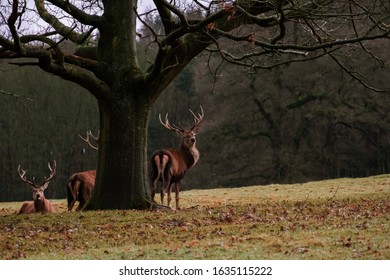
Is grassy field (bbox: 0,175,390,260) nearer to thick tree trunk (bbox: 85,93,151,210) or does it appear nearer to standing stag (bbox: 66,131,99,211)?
thick tree trunk (bbox: 85,93,151,210)

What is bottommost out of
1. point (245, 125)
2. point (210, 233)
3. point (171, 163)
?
point (210, 233)

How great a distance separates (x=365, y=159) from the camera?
42.2m

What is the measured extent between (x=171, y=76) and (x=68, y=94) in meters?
25.2

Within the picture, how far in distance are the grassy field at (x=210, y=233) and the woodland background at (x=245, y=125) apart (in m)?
23.4

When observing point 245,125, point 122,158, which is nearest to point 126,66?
point 122,158

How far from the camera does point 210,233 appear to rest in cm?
1317

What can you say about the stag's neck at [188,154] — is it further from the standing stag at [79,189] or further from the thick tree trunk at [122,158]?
the thick tree trunk at [122,158]

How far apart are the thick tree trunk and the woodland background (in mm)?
22106

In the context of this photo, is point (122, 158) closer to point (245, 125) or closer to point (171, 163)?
point (171, 163)

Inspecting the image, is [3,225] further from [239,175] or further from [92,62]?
[239,175]

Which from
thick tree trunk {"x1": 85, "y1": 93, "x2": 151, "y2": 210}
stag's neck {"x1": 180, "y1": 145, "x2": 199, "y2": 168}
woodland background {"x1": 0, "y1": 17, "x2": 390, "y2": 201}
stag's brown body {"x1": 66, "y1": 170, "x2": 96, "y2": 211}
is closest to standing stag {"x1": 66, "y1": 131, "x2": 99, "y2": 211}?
stag's brown body {"x1": 66, "y1": 170, "x2": 96, "y2": 211}

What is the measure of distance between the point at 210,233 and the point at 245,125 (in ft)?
103

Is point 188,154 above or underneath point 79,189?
above
